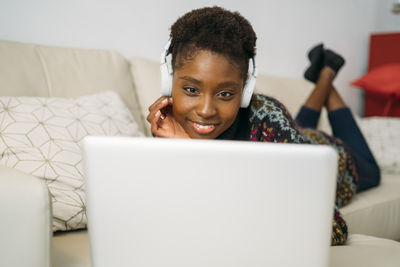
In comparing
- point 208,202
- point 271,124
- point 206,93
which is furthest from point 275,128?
point 208,202

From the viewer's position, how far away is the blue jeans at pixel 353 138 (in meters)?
1.58

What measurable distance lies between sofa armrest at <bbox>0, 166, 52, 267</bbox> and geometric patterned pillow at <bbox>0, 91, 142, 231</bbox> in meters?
0.30

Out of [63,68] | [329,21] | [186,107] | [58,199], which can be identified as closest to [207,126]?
[186,107]

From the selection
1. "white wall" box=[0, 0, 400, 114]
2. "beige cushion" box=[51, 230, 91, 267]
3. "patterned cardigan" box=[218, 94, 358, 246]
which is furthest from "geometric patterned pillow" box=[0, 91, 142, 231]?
"white wall" box=[0, 0, 400, 114]

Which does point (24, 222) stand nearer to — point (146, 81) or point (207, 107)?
point (207, 107)

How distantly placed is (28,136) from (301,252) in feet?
2.51

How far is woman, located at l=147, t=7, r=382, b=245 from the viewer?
827 millimetres

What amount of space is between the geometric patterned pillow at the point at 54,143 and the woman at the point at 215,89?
235 millimetres

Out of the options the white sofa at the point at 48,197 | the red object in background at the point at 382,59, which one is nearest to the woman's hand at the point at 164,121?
the white sofa at the point at 48,197

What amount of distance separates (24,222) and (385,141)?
187 centimetres

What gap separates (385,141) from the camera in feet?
6.27

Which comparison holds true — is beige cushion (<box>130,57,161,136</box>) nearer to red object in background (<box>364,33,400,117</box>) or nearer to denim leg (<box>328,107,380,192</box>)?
denim leg (<box>328,107,380,192</box>)

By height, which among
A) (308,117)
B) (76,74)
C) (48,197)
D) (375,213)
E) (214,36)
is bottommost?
(375,213)

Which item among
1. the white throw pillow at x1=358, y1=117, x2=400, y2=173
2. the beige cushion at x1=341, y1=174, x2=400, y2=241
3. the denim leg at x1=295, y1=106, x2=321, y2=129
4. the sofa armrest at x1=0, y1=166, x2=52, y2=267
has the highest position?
the sofa armrest at x1=0, y1=166, x2=52, y2=267
